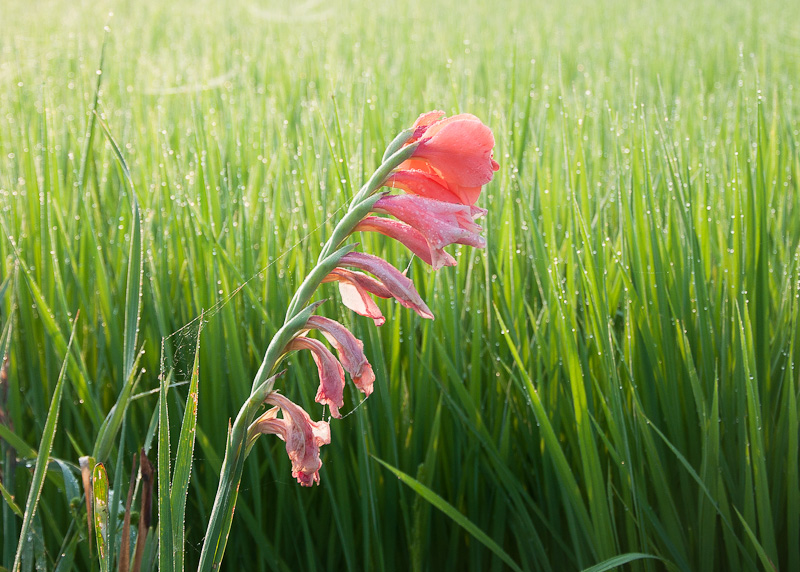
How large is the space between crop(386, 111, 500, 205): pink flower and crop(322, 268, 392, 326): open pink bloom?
5 centimetres

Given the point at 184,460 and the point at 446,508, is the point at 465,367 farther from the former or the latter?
the point at 184,460

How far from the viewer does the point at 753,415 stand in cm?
67

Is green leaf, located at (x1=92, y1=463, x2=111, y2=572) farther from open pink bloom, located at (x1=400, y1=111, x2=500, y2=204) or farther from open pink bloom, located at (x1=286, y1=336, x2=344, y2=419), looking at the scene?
open pink bloom, located at (x1=400, y1=111, x2=500, y2=204)

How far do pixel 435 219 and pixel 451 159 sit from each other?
34 mm

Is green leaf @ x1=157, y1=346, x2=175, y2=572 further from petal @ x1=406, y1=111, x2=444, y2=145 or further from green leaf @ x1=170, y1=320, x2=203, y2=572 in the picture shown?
petal @ x1=406, y1=111, x2=444, y2=145

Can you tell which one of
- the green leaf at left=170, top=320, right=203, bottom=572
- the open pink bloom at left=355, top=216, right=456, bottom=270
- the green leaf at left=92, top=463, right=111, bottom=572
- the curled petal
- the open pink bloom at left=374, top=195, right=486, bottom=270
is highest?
the curled petal

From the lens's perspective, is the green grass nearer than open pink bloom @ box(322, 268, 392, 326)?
No

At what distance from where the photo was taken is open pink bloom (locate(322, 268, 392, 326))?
15.5 inches

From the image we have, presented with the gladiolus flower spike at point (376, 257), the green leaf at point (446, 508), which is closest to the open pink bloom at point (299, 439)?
the gladiolus flower spike at point (376, 257)

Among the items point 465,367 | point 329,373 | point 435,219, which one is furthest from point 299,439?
point 465,367

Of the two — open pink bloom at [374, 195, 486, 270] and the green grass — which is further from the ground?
open pink bloom at [374, 195, 486, 270]

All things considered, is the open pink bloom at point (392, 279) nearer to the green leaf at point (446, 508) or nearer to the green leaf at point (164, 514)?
the green leaf at point (164, 514)

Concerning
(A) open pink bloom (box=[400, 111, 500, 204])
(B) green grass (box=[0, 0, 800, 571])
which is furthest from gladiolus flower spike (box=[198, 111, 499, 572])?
(B) green grass (box=[0, 0, 800, 571])

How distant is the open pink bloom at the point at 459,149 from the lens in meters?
0.38
